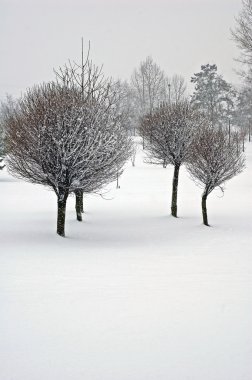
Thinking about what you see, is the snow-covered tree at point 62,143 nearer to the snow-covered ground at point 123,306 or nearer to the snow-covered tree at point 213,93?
the snow-covered ground at point 123,306

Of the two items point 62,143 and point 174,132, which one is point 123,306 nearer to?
point 62,143

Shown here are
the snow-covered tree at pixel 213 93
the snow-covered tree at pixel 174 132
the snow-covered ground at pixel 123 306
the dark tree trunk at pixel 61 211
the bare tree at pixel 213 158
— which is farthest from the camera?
the snow-covered tree at pixel 213 93

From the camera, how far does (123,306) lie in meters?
6.62

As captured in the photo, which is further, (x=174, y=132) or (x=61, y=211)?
(x=174, y=132)

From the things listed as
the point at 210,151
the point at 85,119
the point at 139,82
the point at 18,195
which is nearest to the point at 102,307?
the point at 85,119

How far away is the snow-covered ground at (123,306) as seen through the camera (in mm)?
4844

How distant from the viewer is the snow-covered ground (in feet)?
15.9

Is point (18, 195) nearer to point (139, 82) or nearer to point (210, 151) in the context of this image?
point (210, 151)

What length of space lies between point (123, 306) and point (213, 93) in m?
57.2

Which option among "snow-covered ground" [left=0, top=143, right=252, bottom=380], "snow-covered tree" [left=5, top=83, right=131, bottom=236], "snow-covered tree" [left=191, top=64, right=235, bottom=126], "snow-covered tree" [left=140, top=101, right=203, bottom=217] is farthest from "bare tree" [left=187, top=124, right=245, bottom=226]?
"snow-covered tree" [left=191, top=64, right=235, bottom=126]

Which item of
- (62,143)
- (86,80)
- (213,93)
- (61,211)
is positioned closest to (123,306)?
(62,143)

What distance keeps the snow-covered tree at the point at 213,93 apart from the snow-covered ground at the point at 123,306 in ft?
154

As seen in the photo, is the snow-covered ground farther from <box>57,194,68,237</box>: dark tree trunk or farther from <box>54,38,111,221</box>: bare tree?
<box>54,38,111,221</box>: bare tree

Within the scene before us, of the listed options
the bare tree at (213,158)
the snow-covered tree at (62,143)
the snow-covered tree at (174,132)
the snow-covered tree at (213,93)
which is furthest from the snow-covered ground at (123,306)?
the snow-covered tree at (213,93)
